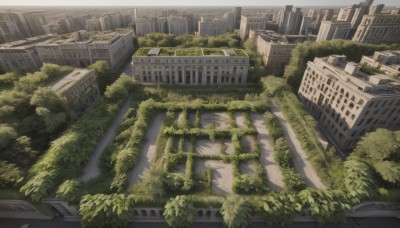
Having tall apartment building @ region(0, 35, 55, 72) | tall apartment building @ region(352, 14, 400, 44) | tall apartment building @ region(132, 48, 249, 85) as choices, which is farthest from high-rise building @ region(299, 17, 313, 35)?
tall apartment building @ region(0, 35, 55, 72)

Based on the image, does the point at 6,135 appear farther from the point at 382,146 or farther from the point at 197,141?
the point at 382,146

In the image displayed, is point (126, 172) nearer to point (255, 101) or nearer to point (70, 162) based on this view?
point (70, 162)

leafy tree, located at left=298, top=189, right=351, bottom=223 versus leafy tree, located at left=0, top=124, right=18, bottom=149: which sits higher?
leafy tree, located at left=0, top=124, right=18, bottom=149

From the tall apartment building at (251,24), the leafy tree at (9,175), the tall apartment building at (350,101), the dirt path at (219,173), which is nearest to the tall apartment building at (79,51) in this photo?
the leafy tree at (9,175)

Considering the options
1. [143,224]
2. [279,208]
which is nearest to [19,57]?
[143,224]

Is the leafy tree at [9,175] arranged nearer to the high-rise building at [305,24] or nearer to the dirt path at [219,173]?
the dirt path at [219,173]

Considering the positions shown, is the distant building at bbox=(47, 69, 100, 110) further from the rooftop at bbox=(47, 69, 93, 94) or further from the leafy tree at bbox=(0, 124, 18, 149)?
the leafy tree at bbox=(0, 124, 18, 149)

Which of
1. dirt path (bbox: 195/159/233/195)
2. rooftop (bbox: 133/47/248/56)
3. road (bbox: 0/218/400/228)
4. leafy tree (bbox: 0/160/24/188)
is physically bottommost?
road (bbox: 0/218/400/228)
